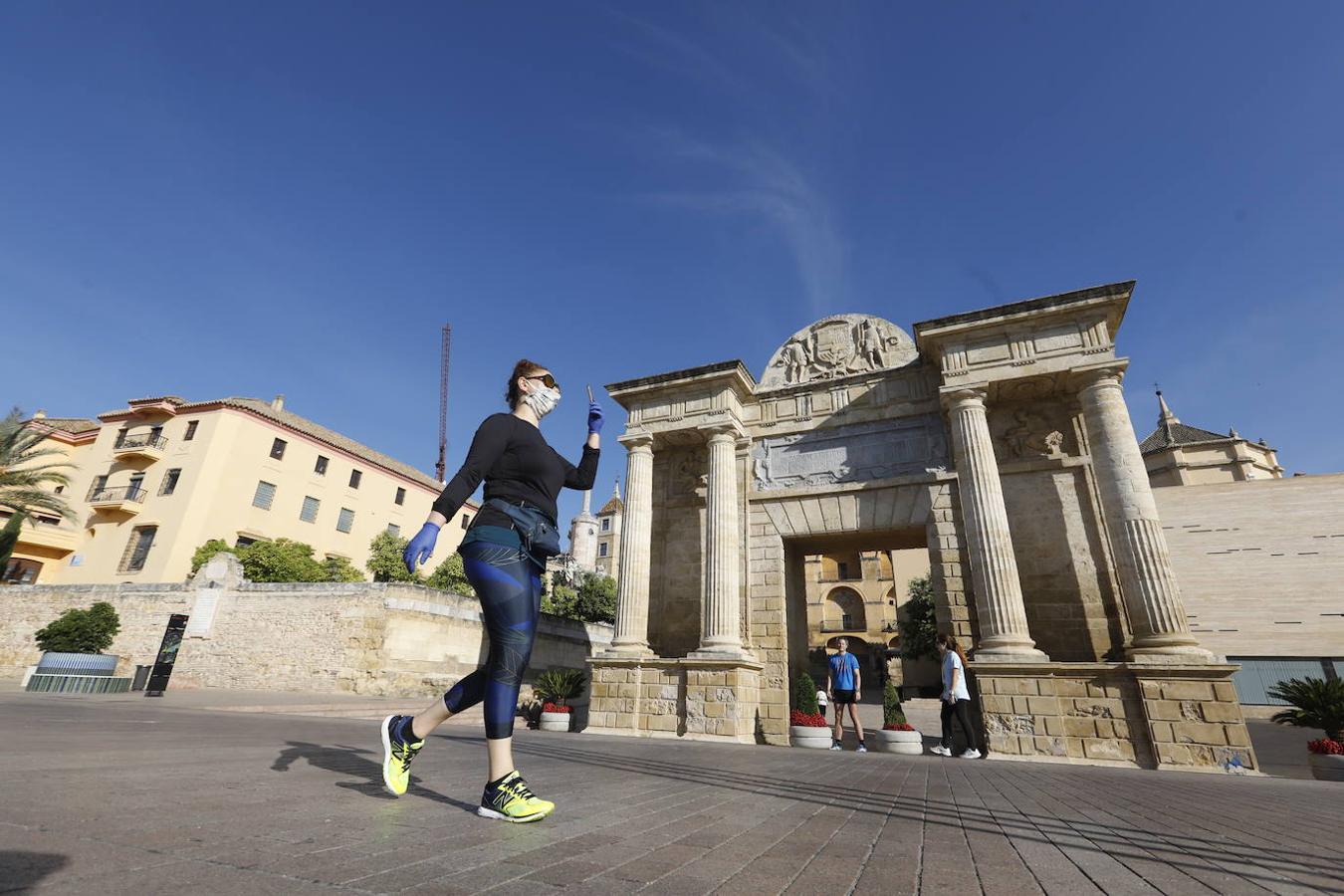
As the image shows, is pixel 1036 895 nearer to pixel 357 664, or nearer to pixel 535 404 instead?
pixel 535 404

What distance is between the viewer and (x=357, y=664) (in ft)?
55.7

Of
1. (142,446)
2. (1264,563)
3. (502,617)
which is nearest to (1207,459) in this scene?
(1264,563)

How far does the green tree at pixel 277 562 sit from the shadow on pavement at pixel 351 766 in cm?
2352

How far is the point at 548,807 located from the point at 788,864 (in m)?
1.09

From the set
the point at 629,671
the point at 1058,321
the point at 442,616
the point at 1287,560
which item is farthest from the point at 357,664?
the point at 1287,560

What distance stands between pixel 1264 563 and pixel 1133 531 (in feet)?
64.4

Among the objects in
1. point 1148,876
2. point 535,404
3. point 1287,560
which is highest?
point 1287,560

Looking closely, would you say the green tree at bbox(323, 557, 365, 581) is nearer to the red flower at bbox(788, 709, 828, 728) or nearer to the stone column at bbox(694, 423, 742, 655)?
the stone column at bbox(694, 423, 742, 655)

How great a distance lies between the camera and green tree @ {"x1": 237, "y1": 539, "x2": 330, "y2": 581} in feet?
81.3

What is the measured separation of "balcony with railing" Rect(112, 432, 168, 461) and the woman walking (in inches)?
1416

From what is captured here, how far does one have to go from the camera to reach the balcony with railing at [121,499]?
28.9 m

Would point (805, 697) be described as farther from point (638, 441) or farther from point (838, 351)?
point (838, 351)

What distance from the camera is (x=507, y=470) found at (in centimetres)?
317

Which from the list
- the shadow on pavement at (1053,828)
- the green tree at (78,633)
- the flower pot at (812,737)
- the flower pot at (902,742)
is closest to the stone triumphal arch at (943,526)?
the flower pot at (812,737)
